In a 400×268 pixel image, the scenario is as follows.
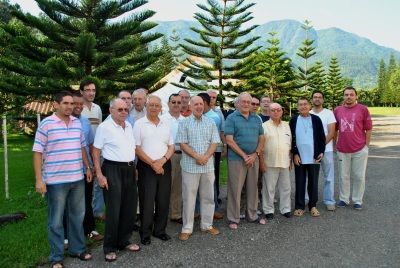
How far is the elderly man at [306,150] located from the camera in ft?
16.1

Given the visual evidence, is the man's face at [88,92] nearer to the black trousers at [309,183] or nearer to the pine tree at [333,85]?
the black trousers at [309,183]

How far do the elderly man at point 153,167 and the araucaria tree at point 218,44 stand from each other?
11833 millimetres

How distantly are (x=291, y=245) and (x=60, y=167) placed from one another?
7.86 feet

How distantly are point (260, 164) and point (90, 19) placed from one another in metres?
6.76

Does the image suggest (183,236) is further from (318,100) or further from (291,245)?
(318,100)

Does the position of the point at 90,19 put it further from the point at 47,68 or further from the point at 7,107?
the point at 7,107

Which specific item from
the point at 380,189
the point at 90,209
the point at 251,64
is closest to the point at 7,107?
the point at 251,64

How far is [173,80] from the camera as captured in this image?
16.6 m

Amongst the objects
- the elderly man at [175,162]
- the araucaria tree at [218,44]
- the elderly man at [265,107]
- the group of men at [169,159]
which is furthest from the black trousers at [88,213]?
the araucaria tree at [218,44]

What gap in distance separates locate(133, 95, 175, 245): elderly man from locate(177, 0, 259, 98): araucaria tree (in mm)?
11833

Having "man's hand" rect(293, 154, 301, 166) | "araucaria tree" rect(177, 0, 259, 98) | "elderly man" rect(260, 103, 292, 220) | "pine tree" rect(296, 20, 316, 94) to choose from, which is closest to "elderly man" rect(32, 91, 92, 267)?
"elderly man" rect(260, 103, 292, 220)

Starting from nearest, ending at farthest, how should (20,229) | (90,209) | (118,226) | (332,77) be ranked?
1. (118,226)
2. (90,209)
3. (20,229)
4. (332,77)

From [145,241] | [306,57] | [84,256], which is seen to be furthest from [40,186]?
[306,57]

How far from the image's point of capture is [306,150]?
493 cm
